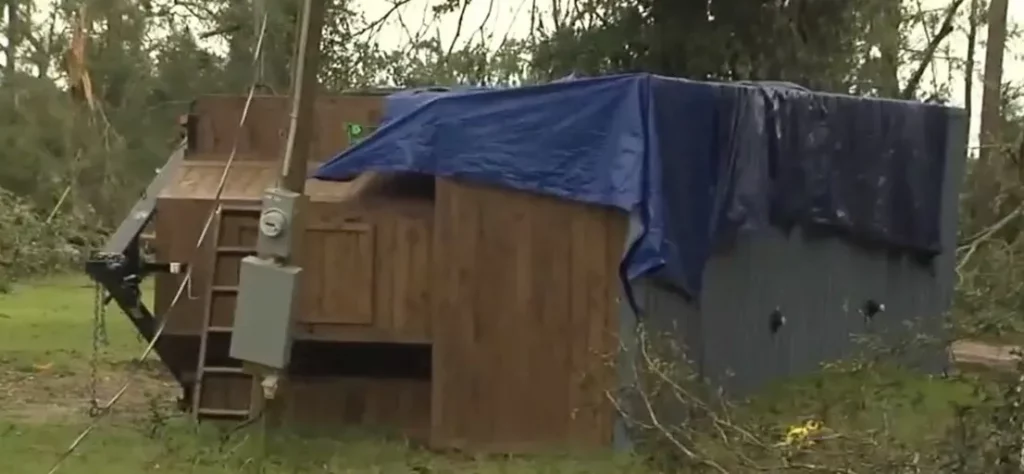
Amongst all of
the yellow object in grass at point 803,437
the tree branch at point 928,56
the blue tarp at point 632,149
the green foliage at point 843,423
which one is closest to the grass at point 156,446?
the green foliage at point 843,423

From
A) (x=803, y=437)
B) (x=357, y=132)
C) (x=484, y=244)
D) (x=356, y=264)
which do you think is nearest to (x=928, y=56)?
(x=357, y=132)

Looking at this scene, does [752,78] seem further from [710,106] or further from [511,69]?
[710,106]

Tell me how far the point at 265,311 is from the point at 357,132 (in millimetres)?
2482

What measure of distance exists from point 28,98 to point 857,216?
31.3 metres

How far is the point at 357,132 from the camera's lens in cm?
1137

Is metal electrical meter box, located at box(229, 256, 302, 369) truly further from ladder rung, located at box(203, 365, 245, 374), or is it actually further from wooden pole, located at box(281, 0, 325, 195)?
ladder rung, located at box(203, 365, 245, 374)

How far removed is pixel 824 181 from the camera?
12.5 meters

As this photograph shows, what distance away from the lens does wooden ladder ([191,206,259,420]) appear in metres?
10.9

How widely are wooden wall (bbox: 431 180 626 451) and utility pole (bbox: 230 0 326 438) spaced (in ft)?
4.78

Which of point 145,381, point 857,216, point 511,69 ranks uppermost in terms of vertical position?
point 511,69

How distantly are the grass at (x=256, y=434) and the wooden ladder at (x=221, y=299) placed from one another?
0.27 meters

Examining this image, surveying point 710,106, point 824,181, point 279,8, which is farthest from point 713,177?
point 279,8

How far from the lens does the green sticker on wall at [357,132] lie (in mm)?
11328

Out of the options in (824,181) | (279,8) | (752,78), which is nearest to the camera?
(824,181)
